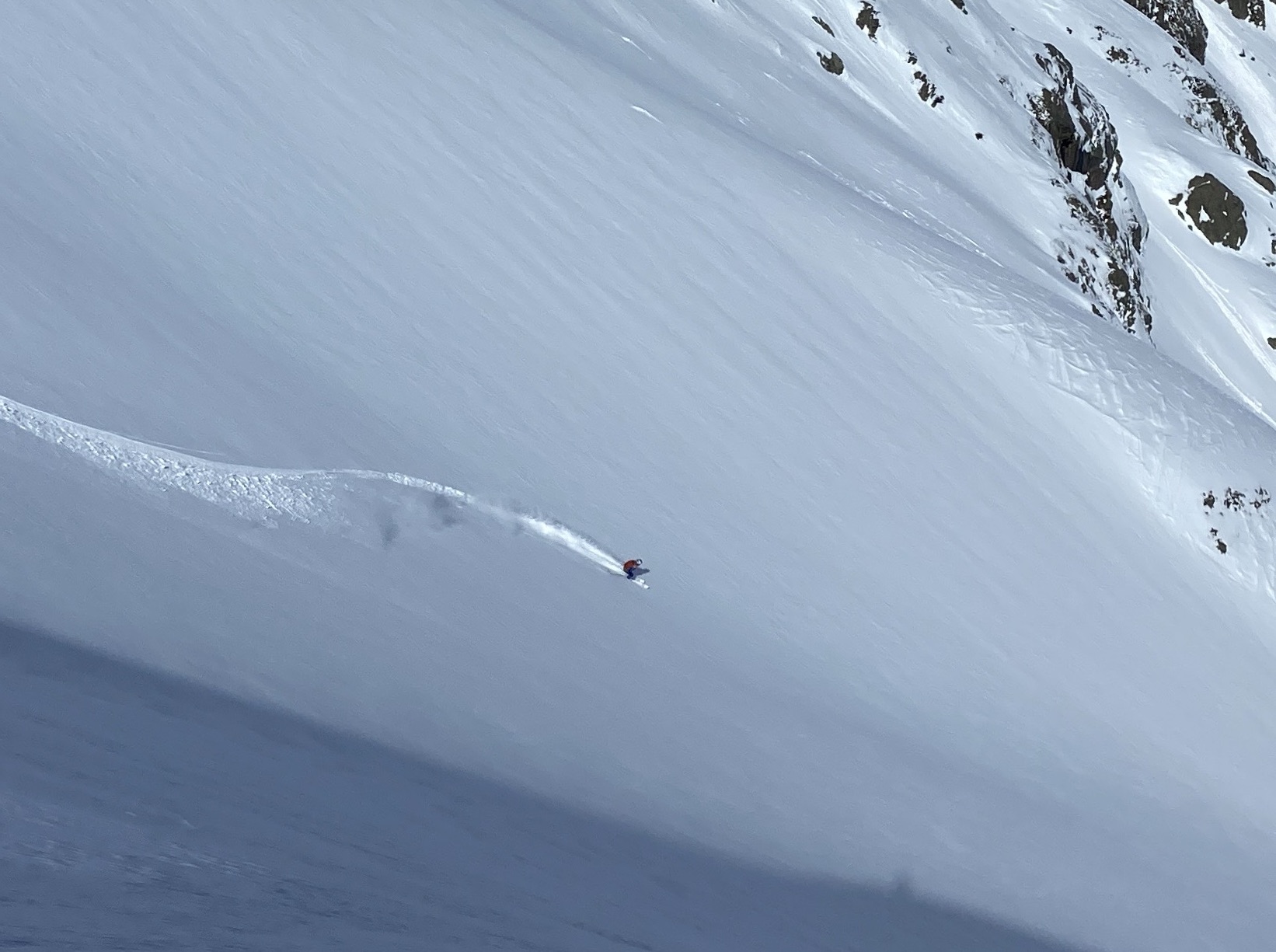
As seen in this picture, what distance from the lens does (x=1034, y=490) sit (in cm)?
1897

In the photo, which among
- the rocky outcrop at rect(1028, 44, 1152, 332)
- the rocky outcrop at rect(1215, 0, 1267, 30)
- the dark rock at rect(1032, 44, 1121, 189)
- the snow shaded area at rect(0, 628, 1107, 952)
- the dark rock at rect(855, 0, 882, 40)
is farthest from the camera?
the rocky outcrop at rect(1215, 0, 1267, 30)

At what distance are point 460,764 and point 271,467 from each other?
3.30 meters

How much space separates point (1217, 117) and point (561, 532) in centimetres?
4336

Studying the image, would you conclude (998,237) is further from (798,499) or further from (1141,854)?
(1141,854)

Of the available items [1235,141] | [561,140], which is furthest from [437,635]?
[1235,141]

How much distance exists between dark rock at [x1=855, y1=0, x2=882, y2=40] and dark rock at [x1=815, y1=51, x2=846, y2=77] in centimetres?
190

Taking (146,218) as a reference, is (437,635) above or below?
below

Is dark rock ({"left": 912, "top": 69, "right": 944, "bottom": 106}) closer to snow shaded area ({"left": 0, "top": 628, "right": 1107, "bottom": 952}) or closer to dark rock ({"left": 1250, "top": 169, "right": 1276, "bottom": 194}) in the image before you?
dark rock ({"left": 1250, "top": 169, "right": 1276, "bottom": 194})

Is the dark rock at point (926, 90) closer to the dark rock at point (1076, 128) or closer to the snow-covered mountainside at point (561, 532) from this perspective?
the dark rock at point (1076, 128)

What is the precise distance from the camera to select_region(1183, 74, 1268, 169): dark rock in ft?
156

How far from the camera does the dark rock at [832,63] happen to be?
102ft

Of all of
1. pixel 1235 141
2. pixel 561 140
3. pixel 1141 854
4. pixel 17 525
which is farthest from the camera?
pixel 1235 141

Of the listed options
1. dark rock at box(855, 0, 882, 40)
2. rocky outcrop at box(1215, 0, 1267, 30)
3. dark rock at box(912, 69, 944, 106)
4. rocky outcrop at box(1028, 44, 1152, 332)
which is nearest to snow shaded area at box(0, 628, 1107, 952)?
rocky outcrop at box(1028, 44, 1152, 332)

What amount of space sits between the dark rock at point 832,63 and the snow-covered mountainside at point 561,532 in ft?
21.6
